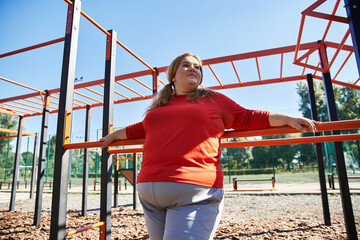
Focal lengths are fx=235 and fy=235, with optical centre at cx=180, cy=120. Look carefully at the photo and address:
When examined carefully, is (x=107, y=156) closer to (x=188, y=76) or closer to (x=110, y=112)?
(x=110, y=112)

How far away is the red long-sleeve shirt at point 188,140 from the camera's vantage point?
1104 mm

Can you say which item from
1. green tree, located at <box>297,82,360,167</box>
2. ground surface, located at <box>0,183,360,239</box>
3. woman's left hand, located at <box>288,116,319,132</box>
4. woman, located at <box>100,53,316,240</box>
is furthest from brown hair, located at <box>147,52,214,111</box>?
green tree, located at <box>297,82,360,167</box>

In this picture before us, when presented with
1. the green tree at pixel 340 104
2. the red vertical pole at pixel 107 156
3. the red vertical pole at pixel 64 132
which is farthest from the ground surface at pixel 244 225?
the green tree at pixel 340 104

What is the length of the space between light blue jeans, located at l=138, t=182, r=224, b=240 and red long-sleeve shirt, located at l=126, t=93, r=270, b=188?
0.04 metres

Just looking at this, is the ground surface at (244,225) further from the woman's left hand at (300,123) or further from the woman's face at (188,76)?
the woman's face at (188,76)

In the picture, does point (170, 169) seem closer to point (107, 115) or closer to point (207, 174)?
point (207, 174)

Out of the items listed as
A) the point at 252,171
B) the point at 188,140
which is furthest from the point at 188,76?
the point at 252,171

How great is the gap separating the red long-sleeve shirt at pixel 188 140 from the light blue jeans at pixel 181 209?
4 cm

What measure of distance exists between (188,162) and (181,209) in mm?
210

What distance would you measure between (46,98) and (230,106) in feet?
17.5

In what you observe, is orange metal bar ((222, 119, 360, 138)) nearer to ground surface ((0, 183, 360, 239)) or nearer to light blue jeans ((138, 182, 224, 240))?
light blue jeans ((138, 182, 224, 240))

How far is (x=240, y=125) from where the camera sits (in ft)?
4.81

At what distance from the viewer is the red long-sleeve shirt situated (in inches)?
43.5

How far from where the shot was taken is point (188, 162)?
1.10 meters
